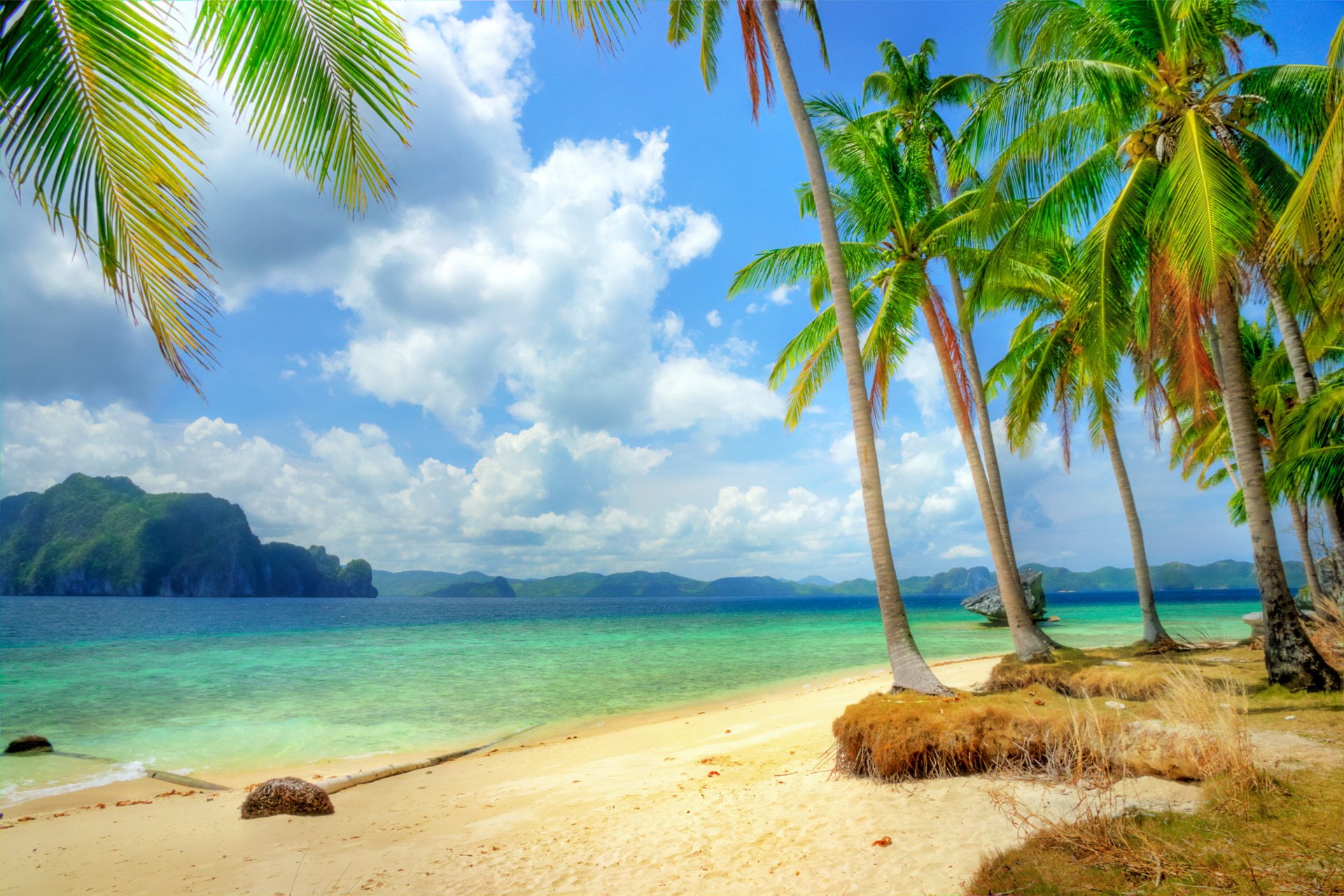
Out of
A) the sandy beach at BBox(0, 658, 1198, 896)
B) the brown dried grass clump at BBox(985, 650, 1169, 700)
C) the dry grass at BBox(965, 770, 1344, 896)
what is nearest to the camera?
the dry grass at BBox(965, 770, 1344, 896)

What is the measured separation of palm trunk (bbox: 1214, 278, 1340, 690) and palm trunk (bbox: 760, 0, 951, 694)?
383 centimetres

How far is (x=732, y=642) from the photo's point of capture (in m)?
31.2

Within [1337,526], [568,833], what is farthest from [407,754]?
[1337,526]

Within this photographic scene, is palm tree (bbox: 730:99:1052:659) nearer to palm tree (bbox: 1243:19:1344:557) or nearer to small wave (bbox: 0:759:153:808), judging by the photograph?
palm tree (bbox: 1243:19:1344:557)

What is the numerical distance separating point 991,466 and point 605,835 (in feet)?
32.7

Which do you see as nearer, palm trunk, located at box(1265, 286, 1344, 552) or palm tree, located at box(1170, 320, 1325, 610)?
palm trunk, located at box(1265, 286, 1344, 552)

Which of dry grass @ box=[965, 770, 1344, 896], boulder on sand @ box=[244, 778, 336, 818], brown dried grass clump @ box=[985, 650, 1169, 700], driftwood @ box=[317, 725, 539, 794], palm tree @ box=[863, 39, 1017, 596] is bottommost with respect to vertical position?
driftwood @ box=[317, 725, 539, 794]

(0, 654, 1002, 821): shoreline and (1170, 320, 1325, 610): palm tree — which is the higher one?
(1170, 320, 1325, 610): palm tree

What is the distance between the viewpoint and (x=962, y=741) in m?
5.11

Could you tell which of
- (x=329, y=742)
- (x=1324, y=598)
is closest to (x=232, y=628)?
(x=329, y=742)

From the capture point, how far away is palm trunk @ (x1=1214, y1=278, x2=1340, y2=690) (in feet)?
23.2

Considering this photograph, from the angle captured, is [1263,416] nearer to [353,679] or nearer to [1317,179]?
[1317,179]

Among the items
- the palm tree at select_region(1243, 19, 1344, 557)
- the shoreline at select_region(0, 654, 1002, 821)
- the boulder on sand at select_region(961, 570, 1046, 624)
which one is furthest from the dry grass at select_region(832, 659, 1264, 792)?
the boulder on sand at select_region(961, 570, 1046, 624)

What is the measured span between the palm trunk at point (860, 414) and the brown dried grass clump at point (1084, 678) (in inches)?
73.5
